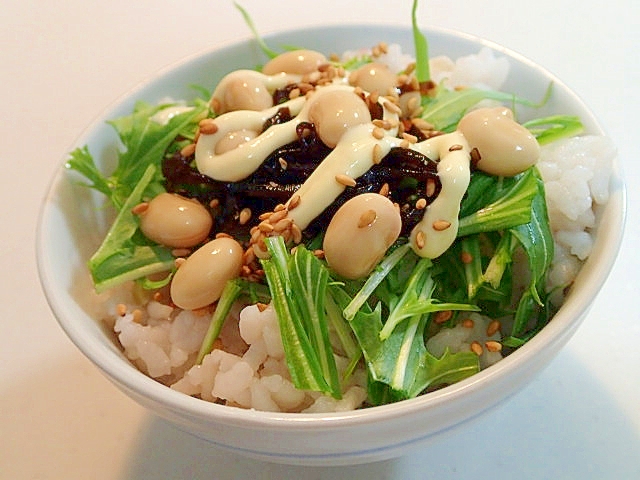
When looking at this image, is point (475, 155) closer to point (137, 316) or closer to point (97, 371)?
point (137, 316)

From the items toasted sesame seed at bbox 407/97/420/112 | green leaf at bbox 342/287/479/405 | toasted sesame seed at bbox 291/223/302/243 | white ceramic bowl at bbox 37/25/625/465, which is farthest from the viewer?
toasted sesame seed at bbox 407/97/420/112

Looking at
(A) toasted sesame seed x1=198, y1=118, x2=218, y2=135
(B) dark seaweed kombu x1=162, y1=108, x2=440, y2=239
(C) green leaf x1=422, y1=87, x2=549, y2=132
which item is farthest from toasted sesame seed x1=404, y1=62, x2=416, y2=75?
(A) toasted sesame seed x1=198, y1=118, x2=218, y2=135

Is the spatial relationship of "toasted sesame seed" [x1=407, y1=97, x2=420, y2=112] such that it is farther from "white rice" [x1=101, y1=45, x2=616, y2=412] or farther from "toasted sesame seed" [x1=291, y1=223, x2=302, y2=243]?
"toasted sesame seed" [x1=291, y1=223, x2=302, y2=243]

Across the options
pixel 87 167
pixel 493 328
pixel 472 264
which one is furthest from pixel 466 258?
pixel 87 167

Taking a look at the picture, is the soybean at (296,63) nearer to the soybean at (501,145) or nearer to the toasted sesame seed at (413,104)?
the toasted sesame seed at (413,104)

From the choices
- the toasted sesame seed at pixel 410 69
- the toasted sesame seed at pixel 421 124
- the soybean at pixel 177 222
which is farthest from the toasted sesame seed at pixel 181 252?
the toasted sesame seed at pixel 410 69

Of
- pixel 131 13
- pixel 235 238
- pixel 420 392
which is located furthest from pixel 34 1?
pixel 420 392
